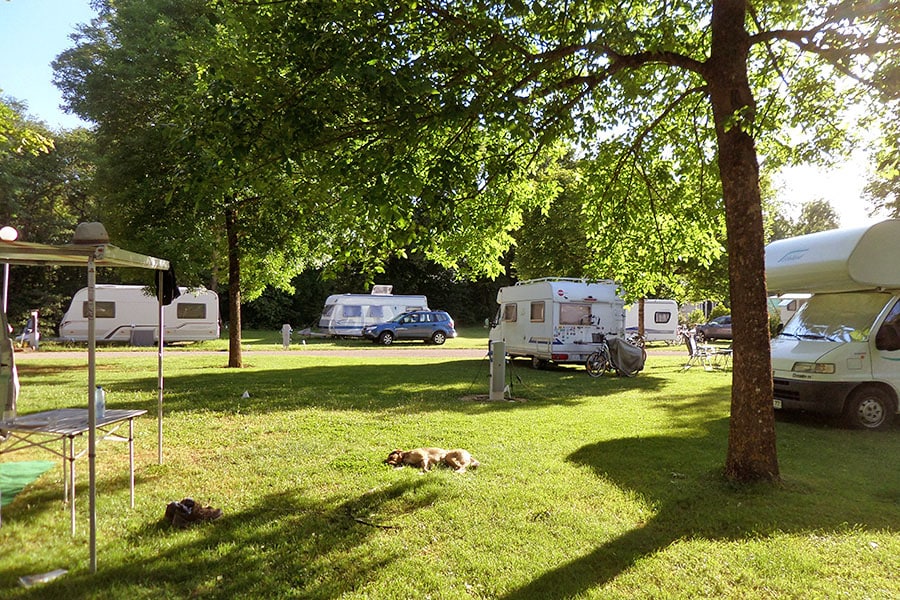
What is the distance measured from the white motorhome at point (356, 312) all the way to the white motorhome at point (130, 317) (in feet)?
21.5

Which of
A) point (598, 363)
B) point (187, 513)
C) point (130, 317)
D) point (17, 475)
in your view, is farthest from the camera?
point (130, 317)

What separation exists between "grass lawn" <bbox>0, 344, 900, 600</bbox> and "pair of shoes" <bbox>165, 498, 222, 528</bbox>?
0.27 feet

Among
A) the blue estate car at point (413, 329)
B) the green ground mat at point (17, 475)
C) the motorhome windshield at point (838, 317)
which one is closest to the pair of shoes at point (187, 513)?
the green ground mat at point (17, 475)

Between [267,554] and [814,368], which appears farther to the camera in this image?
[814,368]

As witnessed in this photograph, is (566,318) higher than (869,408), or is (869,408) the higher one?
(566,318)

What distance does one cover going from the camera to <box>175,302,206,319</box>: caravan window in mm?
25875

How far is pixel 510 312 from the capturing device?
1898 cm

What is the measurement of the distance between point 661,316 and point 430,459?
1086 inches

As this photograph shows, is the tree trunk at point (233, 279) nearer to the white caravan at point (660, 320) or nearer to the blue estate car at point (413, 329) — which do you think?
the blue estate car at point (413, 329)

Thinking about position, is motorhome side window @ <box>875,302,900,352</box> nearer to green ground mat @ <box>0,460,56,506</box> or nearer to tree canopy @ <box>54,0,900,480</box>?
tree canopy @ <box>54,0,900,480</box>

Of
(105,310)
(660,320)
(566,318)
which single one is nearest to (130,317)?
(105,310)

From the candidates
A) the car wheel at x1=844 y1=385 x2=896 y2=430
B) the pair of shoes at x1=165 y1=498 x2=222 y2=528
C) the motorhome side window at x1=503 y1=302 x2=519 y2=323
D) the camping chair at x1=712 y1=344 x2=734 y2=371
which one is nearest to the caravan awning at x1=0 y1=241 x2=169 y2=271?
the pair of shoes at x1=165 y1=498 x2=222 y2=528

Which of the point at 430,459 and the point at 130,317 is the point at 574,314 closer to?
the point at 430,459

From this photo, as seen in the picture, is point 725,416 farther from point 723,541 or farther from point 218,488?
point 218,488
